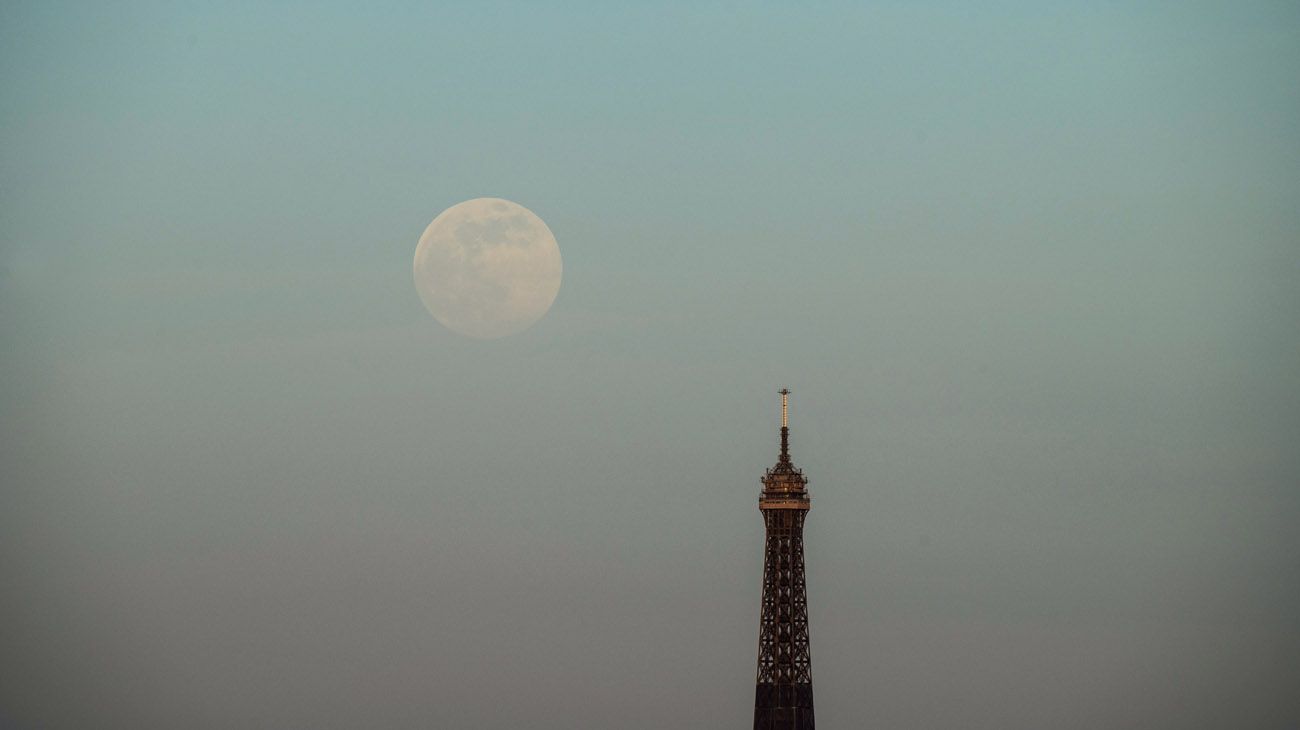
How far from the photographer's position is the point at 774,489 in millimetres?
185375

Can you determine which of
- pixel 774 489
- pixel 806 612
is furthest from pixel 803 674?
pixel 774 489

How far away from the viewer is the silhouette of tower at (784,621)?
18638 cm

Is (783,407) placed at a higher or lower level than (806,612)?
higher

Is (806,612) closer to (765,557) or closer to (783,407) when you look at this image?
(765,557)

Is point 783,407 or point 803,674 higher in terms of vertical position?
point 783,407

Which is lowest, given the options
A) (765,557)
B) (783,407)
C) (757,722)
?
(757,722)

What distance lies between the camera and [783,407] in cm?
18725

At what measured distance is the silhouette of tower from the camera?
18638 centimetres

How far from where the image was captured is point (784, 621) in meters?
188

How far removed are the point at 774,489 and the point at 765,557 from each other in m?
7.11

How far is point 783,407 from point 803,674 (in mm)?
24632

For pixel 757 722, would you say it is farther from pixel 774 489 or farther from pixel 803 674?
pixel 774 489

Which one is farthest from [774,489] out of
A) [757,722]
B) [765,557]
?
[757,722]

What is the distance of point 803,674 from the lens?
18725 centimetres
